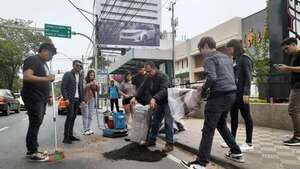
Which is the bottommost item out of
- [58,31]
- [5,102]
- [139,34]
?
[5,102]

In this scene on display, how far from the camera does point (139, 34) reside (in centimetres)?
5047

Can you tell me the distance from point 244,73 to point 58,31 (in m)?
17.5

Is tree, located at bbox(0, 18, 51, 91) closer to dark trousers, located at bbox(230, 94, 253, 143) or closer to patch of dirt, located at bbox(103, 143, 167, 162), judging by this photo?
patch of dirt, located at bbox(103, 143, 167, 162)

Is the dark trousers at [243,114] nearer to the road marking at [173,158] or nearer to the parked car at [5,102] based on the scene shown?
the road marking at [173,158]

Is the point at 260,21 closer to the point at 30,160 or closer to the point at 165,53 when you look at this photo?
the point at 165,53

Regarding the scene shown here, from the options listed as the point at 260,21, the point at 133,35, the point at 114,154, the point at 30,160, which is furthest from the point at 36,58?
the point at 133,35

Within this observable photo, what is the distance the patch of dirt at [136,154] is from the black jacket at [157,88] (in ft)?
3.15

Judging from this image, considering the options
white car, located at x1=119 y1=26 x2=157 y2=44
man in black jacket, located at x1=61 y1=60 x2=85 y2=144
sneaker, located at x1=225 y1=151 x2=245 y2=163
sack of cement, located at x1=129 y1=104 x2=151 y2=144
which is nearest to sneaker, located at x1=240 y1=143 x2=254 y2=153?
sneaker, located at x1=225 y1=151 x2=245 y2=163

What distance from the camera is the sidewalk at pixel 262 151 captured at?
501 cm

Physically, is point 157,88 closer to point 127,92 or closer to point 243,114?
point 243,114

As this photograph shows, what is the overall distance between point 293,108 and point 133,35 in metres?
44.3

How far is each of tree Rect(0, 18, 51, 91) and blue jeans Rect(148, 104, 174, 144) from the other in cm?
4304

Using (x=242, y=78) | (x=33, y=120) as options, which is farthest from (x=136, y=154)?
(x=242, y=78)

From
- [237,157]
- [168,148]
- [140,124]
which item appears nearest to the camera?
[237,157]
